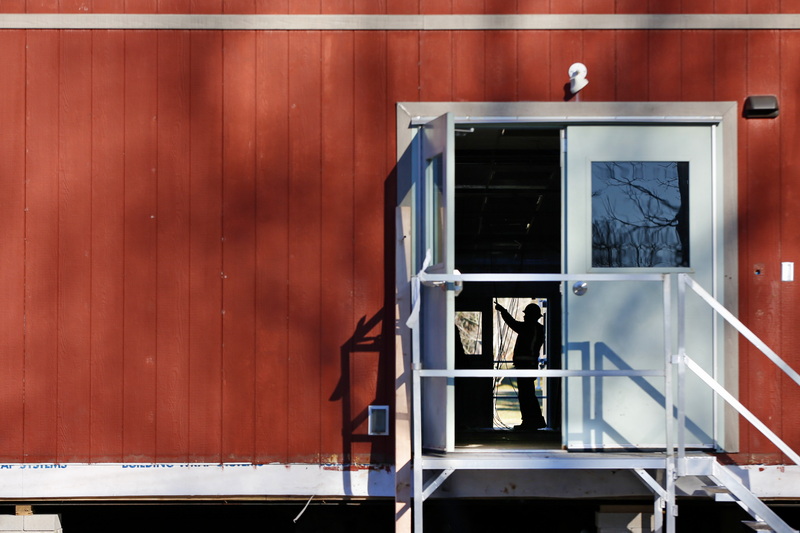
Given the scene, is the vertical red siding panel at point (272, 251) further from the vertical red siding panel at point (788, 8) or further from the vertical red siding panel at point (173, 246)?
the vertical red siding panel at point (788, 8)

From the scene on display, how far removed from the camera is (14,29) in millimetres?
4766

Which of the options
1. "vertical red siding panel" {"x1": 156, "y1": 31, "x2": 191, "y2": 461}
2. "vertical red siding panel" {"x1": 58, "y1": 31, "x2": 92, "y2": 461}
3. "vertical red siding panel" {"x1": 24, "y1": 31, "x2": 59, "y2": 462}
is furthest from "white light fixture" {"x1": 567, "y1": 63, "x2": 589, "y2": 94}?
"vertical red siding panel" {"x1": 24, "y1": 31, "x2": 59, "y2": 462}

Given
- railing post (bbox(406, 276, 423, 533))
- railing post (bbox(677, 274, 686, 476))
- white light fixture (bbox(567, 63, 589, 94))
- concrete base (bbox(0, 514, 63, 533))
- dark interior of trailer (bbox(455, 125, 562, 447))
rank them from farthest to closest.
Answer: dark interior of trailer (bbox(455, 125, 562, 447))
concrete base (bbox(0, 514, 63, 533))
white light fixture (bbox(567, 63, 589, 94))
railing post (bbox(677, 274, 686, 476))
railing post (bbox(406, 276, 423, 533))

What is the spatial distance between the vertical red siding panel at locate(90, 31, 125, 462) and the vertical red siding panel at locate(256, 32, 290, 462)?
0.78 meters

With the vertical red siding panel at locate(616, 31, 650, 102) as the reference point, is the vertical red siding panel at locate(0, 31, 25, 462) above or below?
below

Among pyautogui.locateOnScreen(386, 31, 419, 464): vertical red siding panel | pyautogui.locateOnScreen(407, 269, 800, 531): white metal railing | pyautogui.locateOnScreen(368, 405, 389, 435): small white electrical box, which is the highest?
pyautogui.locateOnScreen(386, 31, 419, 464): vertical red siding panel

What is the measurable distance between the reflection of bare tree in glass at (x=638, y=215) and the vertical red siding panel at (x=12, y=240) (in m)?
3.24

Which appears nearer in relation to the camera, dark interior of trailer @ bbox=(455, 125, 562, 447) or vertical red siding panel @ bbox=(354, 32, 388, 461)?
vertical red siding panel @ bbox=(354, 32, 388, 461)

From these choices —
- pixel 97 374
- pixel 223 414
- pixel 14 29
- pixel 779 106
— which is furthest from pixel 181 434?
pixel 779 106

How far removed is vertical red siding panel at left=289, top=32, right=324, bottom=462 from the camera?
15.4 feet

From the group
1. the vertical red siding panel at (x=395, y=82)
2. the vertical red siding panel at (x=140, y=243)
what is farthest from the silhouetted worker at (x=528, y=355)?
the vertical red siding panel at (x=140, y=243)

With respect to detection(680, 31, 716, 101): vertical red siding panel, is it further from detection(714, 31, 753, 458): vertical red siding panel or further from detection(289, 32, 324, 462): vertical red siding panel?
detection(289, 32, 324, 462): vertical red siding panel

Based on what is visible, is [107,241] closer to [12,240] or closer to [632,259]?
[12,240]

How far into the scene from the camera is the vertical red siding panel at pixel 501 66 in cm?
474
